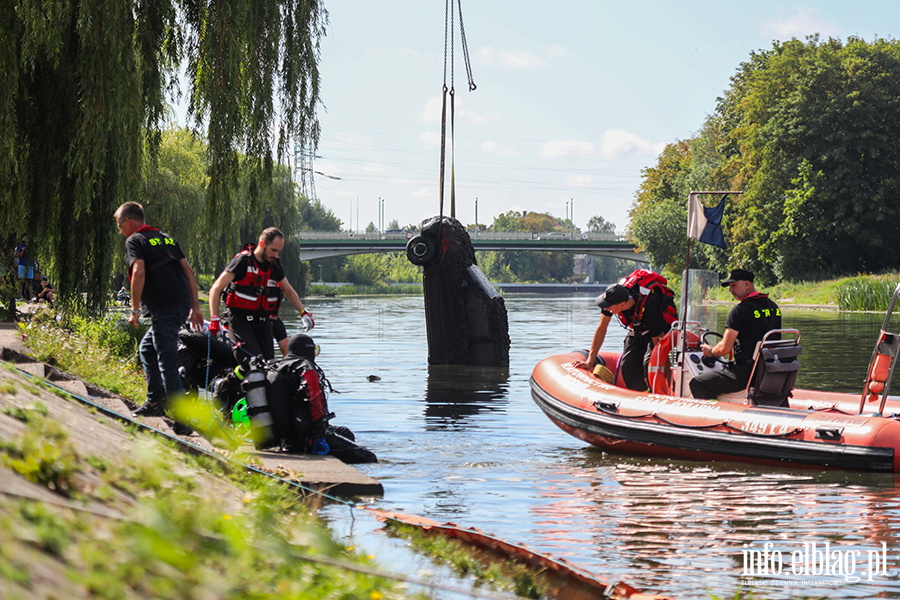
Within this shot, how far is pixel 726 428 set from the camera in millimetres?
7586

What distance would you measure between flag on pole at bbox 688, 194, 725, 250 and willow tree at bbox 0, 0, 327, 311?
3949 mm

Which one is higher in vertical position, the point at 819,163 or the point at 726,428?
the point at 819,163

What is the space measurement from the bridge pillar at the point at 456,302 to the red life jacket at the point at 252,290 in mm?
7260

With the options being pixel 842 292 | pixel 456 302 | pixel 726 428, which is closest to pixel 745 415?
pixel 726 428

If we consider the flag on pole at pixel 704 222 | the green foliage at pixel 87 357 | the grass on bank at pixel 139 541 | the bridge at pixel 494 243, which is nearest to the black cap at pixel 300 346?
the green foliage at pixel 87 357

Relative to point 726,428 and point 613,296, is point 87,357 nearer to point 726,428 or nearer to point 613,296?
point 613,296

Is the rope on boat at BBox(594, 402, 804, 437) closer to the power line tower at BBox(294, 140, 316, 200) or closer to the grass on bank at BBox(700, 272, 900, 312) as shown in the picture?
the power line tower at BBox(294, 140, 316, 200)

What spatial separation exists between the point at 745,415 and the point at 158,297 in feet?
15.7

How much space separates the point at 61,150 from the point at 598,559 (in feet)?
21.4

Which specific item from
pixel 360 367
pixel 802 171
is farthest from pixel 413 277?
pixel 360 367

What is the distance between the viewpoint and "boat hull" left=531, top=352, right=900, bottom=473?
7.12 m

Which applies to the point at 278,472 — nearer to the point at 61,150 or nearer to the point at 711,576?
the point at 711,576

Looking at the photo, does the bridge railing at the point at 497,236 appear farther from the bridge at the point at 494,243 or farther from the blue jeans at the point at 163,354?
the blue jeans at the point at 163,354

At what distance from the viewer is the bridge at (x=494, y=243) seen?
70062 millimetres
